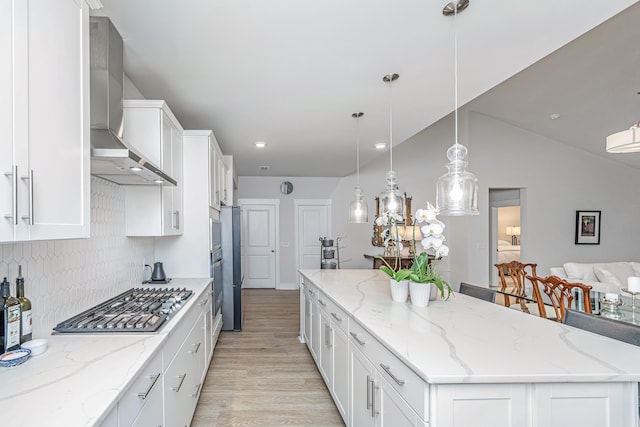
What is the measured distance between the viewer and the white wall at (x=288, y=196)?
7.83 m

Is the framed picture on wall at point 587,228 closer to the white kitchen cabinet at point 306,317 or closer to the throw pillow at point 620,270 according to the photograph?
the throw pillow at point 620,270

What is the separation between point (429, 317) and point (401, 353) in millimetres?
647

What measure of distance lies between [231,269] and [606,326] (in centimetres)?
371

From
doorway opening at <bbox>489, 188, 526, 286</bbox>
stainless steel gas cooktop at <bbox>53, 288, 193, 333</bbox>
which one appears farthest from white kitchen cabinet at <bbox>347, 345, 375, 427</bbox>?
doorway opening at <bbox>489, 188, 526, 286</bbox>

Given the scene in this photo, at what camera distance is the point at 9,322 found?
1.35 metres

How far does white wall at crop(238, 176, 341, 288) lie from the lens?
7.83 metres

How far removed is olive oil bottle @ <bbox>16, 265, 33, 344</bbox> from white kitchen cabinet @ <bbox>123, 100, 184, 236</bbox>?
1.22 metres

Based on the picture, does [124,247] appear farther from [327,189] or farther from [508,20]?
[327,189]

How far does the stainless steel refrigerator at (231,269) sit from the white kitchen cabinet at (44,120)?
3.08m

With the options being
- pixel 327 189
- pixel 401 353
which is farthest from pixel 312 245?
pixel 401 353

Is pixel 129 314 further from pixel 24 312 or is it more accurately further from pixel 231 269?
pixel 231 269

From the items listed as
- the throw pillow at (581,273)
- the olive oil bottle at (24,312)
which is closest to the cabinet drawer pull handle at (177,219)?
the olive oil bottle at (24,312)

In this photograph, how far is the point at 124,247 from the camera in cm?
273

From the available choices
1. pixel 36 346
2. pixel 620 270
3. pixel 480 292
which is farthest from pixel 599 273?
pixel 36 346
